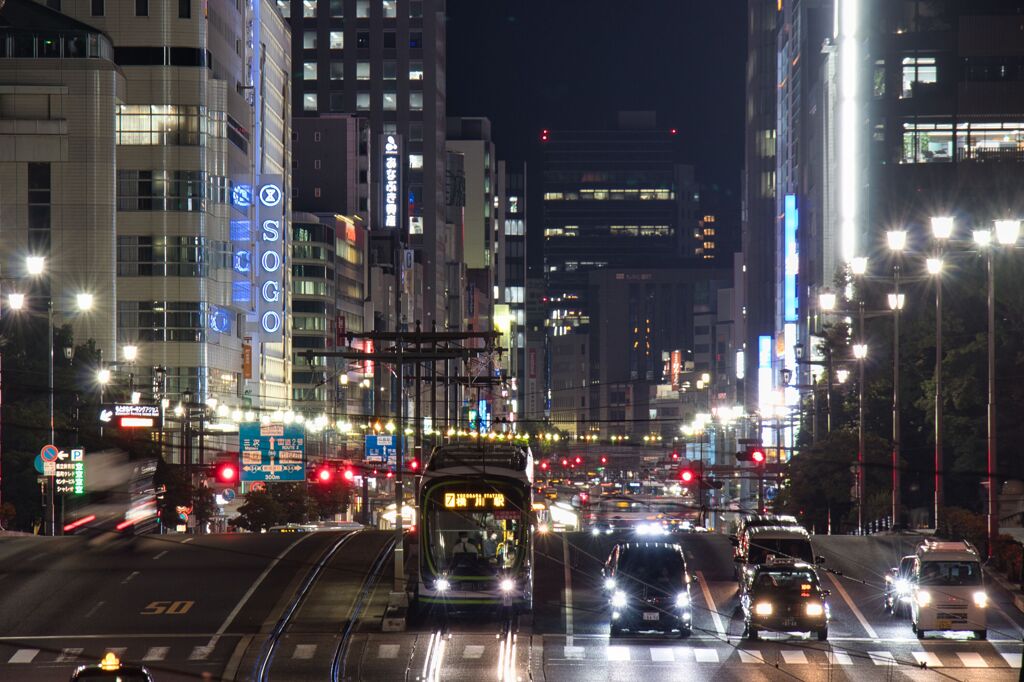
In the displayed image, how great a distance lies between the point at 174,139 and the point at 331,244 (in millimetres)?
57801

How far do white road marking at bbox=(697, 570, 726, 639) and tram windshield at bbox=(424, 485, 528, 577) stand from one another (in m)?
5.60

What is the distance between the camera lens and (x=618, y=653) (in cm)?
4022

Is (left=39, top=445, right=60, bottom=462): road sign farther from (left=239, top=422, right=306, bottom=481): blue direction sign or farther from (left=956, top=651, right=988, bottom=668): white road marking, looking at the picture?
(left=956, top=651, right=988, bottom=668): white road marking

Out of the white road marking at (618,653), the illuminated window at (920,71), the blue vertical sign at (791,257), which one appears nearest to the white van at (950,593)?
the white road marking at (618,653)

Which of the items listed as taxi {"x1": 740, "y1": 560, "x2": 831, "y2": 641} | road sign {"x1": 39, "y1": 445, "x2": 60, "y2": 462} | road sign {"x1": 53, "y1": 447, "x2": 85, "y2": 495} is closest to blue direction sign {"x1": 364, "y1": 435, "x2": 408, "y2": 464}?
road sign {"x1": 53, "y1": 447, "x2": 85, "y2": 495}

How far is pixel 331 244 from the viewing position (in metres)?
178

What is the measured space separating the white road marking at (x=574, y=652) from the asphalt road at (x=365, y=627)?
4cm

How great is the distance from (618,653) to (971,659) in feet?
26.5

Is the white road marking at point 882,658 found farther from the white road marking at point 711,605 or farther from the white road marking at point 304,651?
the white road marking at point 304,651

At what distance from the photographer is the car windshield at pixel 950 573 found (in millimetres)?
42125

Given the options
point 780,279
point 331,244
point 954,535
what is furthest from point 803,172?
point 954,535

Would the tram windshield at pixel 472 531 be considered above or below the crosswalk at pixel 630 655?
above

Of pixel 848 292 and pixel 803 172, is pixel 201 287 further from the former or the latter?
pixel 803 172

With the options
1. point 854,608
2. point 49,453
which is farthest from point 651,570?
point 49,453
